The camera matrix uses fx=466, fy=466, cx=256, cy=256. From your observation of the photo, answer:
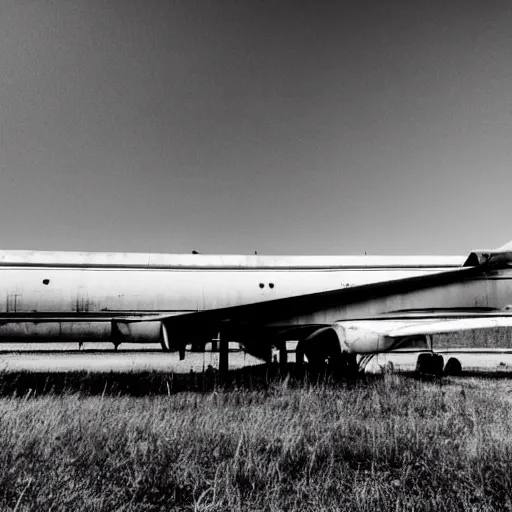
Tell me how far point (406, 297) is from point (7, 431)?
764 cm

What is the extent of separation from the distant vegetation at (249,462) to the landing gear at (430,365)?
23.7 feet

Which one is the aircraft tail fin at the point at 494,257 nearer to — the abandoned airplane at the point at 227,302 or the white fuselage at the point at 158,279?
the abandoned airplane at the point at 227,302

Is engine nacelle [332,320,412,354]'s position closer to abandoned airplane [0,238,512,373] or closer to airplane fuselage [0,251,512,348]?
abandoned airplane [0,238,512,373]

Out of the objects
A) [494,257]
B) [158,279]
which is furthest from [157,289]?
[494,257]

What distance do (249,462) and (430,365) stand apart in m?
11.1

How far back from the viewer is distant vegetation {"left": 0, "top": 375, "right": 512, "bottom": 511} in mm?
3510

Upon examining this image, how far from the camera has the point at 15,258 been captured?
10.1m

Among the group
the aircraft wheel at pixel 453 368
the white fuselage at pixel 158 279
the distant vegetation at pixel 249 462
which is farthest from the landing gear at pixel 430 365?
the distant vegetation at pixel 249 462

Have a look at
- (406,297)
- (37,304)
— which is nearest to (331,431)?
(406,297)

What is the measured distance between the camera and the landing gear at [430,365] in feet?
44.9

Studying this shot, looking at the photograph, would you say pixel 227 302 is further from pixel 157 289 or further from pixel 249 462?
pixel 249 462

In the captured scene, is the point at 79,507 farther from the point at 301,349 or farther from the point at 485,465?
the point at 301,349

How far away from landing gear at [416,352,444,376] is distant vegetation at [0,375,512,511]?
722 centimetres

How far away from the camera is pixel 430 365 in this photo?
13.8 metres
